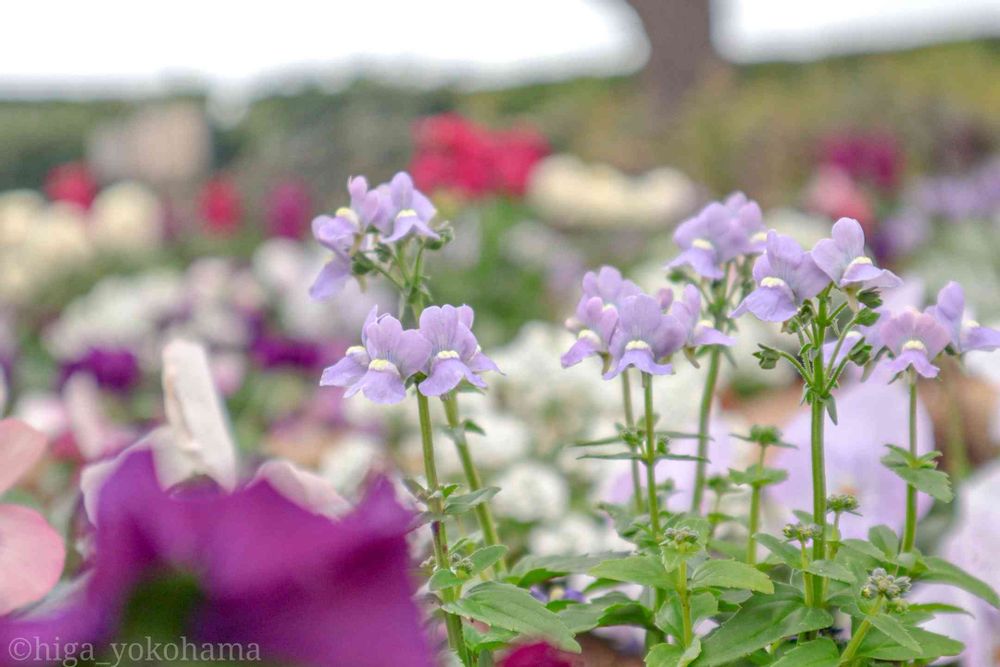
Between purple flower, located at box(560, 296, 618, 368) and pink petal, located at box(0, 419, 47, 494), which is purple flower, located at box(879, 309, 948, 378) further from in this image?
pink petal, located at box(0, 419, 47, 494)

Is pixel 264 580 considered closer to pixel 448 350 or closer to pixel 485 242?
pixel 448 350

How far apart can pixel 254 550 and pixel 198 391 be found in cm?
34

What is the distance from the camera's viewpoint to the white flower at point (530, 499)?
141 cm

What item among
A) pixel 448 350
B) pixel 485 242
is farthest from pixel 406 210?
pixel 485 242

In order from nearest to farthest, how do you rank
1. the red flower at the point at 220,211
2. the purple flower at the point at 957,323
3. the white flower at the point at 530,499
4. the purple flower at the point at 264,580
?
1. the purple flower at the point at 264,580
2. the purple flower at the point at 957,323
3. the white flower at the point at 530,499
4. the red flower at the point at 220,211

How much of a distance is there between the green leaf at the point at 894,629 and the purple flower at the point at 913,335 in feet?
0.38

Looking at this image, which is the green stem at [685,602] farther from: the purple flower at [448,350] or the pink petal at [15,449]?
the pink petal at [15,449]

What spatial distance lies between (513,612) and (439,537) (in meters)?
0.06

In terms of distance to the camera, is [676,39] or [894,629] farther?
[676,39]

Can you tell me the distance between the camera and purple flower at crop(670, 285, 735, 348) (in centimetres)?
56

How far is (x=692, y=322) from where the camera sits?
576 millimetres

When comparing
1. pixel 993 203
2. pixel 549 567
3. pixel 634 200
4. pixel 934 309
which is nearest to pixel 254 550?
pixel 549 567

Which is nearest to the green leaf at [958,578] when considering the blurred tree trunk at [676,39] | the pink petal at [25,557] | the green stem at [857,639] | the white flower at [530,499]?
the green stem at [857,639]

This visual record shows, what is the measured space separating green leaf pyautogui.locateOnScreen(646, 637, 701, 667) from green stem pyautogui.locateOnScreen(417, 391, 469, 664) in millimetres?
83
